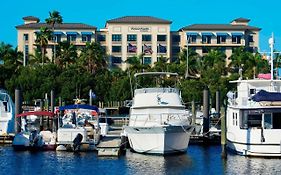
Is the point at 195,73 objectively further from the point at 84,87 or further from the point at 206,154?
the point at 206,154

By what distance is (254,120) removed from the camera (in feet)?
149

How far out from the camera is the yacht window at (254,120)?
1777 inches

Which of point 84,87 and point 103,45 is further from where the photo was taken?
point 103,45

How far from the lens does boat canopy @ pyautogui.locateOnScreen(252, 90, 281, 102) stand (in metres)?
44.6

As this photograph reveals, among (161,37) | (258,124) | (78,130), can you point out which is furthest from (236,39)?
(258,124)

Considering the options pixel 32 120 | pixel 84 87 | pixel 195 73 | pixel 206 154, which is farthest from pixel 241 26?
pixel 206 154

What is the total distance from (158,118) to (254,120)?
24.7ft

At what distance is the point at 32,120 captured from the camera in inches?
2601

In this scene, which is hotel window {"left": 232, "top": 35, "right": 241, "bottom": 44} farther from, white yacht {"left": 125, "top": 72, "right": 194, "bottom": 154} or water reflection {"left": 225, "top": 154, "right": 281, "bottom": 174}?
water reflection {"left": 225, "top": 154, "right": 281, "bottom": 174}

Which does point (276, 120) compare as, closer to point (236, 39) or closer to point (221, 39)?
point (221, 39)

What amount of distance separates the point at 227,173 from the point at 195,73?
290 ft

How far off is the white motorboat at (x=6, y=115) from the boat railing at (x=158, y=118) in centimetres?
1549

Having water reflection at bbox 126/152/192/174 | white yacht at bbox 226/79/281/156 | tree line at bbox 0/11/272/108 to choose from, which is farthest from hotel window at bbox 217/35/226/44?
water reflection at bbox 126/152/192/174

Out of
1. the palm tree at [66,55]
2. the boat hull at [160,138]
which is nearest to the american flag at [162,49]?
the palm tree at [66,55]
